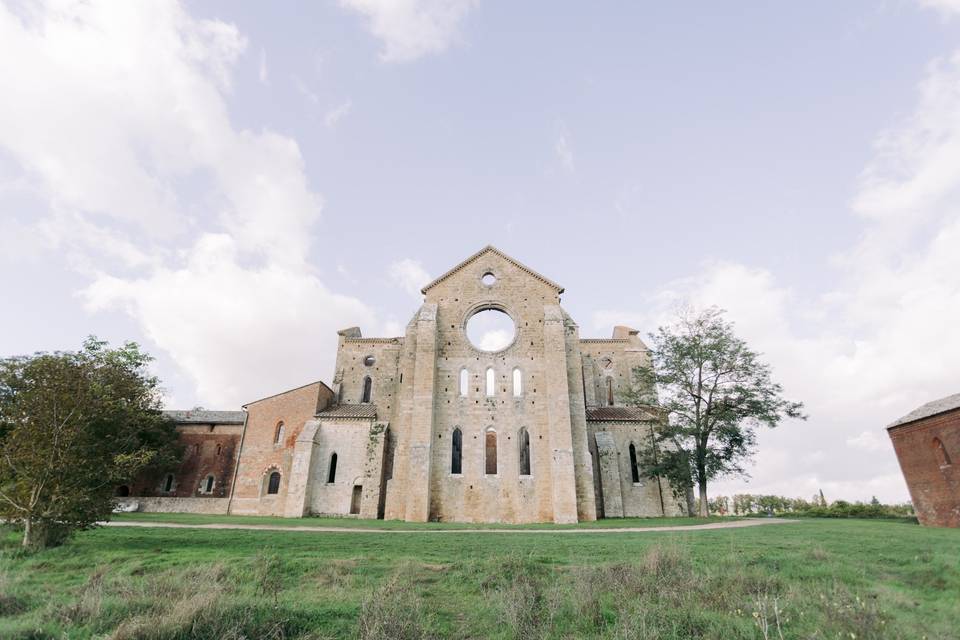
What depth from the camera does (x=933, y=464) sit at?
834 inches

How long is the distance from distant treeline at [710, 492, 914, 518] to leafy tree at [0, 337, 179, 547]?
3814 centimetres

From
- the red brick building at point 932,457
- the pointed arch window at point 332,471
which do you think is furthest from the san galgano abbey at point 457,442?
the red brick building at point 932,457

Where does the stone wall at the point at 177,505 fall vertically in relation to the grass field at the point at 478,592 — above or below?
above

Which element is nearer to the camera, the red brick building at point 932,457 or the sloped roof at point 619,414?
the red brick building at point 932,457

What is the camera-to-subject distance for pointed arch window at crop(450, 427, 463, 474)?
25.5 meters

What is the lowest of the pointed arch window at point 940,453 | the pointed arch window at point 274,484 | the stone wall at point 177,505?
the stone wall at point 177,505

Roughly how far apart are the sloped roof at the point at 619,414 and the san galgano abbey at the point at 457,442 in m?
0.14

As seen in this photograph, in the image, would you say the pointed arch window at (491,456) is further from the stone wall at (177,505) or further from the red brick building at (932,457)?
the red brick building at (932,457)

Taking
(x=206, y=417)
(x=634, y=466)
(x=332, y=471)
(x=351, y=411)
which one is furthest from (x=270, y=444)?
(x=634, y=466)

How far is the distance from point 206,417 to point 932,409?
43677 millimetres

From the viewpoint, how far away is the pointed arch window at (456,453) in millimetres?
25516

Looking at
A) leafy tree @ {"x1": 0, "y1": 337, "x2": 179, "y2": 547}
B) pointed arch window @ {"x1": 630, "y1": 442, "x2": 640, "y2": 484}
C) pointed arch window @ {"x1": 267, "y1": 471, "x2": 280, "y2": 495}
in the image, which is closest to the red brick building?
pointed arch window @ {"x1": 630, "y1": 442, "x2": 640, "y2": 484}

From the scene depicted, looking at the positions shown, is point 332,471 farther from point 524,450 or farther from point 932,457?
point 932,457

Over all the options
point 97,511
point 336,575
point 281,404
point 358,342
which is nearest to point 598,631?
point 336,575
